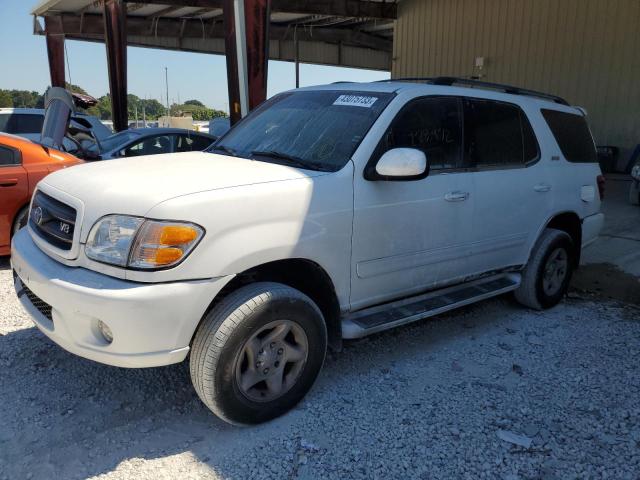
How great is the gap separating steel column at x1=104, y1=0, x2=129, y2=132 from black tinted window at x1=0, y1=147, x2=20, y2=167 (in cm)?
1160

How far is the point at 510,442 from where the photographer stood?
2889mm

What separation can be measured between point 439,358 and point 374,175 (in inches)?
58.8

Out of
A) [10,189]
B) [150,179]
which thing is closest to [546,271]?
[150,179]

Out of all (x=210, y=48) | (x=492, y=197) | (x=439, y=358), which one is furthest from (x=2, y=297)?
(x=210, y=48)

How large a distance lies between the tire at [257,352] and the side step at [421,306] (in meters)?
0.27

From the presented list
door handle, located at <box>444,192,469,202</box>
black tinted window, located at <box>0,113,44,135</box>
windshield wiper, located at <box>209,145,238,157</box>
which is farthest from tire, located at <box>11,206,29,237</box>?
black tinted window, located at <box>0,113,44,135</box>

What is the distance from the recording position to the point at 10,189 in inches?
220

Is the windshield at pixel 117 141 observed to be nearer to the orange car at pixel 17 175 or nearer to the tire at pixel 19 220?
the orange car at pixel 17 175

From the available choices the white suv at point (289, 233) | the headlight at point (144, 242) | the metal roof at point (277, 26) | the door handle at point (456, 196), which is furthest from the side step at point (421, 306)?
the metal roof at point (277, 26)

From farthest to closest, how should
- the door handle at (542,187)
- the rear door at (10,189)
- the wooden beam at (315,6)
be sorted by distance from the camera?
the wooden beam at (315,6) → the rear door at (10,189) → the door handle at (542,187)

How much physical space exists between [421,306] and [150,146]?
6.97 metres

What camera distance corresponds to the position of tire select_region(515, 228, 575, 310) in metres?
4.61

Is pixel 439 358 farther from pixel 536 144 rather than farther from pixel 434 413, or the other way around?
pixel 536 144

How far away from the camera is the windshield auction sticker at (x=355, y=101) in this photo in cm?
354
